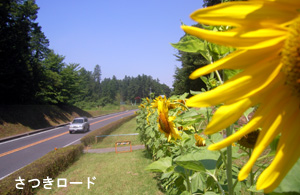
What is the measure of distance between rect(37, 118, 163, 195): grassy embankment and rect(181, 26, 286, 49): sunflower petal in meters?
5.47

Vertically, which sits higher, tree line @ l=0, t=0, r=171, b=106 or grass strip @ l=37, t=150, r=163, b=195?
tree line @ l=0, t=0, r=171, b=106

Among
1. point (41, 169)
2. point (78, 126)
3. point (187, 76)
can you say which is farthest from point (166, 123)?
point (187, 76)

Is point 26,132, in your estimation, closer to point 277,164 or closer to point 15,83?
point 15,83

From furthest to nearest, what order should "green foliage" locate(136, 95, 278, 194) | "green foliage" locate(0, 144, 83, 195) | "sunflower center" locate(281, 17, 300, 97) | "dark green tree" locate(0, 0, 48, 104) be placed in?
1. "dark green tree" locate(0, 0, 48, 104)
2. "green foliage" locate(0, 144, 83, 195)
3. "green foliage" locate(136, 95, 278, 194)
4. "sunflower center" locate(281, 17, 300, 97)

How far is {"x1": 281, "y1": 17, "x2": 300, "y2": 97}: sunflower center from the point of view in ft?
0.91

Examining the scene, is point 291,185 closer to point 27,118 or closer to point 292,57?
point 292,57

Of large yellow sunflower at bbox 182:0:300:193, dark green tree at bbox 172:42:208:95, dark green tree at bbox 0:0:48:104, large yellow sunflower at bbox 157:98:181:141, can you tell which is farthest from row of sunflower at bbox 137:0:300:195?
dark green tree at bbox 0:0:48:104

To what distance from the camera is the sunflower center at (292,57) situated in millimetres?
277

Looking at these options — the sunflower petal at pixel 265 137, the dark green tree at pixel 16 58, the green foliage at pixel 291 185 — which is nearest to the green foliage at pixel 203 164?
the green foliage at pixel 291 185

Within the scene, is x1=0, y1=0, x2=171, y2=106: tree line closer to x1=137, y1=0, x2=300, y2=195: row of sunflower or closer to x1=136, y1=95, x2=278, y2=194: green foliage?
x1=136, y1=95, x2=278, y2=194: green foliage

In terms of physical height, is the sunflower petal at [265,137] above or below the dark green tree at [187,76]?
below

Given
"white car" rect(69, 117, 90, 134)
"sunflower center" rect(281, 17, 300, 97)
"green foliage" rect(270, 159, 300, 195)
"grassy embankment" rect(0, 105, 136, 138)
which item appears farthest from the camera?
"grassy embankment" rect(0, 105, 136, 138)

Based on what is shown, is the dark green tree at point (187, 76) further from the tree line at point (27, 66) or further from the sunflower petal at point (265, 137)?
the sunflower petal at point (265, 137)

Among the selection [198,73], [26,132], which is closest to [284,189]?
[198,73]
